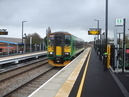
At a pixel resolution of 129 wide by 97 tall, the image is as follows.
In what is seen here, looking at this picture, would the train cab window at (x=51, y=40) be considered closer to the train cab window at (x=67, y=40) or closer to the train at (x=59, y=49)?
the train at (x=59, y=49)

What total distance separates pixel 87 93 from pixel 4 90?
4517mm

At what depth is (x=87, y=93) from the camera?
531 centimetres

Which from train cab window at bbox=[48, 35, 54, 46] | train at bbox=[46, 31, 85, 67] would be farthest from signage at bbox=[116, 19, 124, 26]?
train cab window at bbox=[48, 35, 54, 46]

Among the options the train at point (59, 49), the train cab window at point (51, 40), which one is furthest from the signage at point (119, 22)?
the train cab window at point (51, 40)

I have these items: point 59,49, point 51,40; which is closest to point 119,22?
point 59,49

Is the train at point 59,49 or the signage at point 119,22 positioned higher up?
the signage at point 119,22

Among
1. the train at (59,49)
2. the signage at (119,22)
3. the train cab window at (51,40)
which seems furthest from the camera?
the train cab window at (51,40)

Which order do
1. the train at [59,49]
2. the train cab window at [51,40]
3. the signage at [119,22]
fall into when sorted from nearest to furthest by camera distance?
the signage at [119,22], the train at [59,49], the train cab window at [51,40]

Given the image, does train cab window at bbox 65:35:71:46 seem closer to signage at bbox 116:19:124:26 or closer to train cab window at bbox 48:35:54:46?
train cab window at bbox 48:35:54:46

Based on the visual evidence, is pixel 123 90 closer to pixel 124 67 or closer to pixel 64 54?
pixel 124 67

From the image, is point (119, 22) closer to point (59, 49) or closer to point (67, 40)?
point (67, 40)

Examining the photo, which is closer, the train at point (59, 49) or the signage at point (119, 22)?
the signage at point (119, 22)

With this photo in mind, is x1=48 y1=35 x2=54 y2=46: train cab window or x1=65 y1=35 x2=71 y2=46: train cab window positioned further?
x1=65 y1=35 x2=71 y2=46: train cab window

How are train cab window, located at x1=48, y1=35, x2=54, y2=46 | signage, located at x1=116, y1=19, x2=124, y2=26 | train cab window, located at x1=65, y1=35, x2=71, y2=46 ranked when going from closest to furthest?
1. signage, located at x1=116, y1=19, x2=124, y2=26
2. train cab window, located at x1=48, y1=35, x2=54, y2=46
3. train cab window, located at x1=65, y1=35, x2=71, y2=46
